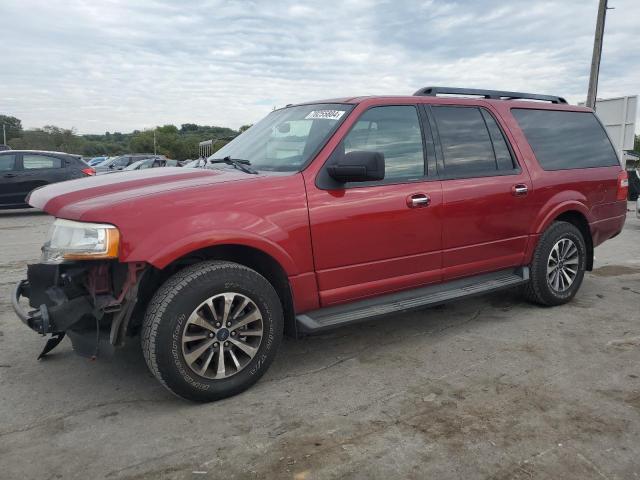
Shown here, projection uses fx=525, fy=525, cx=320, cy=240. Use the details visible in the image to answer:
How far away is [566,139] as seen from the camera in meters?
4.95

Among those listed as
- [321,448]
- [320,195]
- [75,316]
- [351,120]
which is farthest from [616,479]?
[75,316]

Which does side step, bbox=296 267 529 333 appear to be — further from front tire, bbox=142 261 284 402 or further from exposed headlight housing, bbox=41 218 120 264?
exposed headlight housing, bbox=41 218 120 264

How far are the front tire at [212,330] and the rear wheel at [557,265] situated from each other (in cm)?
263

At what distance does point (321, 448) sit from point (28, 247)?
22.9ft

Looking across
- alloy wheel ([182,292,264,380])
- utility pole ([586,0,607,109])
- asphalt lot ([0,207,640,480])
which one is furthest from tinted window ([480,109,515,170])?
utility pole ([586,0,607,109])

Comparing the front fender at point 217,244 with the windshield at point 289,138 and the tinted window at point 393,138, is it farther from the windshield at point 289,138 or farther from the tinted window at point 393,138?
the tinted window at point 393,138

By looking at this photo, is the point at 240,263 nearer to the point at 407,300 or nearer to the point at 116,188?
the point at 116,188

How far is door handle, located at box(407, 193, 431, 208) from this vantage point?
372cm

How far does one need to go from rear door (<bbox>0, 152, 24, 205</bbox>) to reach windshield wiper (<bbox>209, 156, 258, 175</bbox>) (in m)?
9.87

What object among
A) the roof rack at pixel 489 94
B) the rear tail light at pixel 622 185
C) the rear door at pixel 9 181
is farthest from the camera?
the rear door at pixel 9 181

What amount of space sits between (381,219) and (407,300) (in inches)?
26.4

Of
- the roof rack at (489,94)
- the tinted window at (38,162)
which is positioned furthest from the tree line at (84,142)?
the roof rack at (489,94)

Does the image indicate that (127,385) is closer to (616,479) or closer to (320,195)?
(320,195)

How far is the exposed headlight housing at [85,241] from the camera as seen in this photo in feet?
9.05
